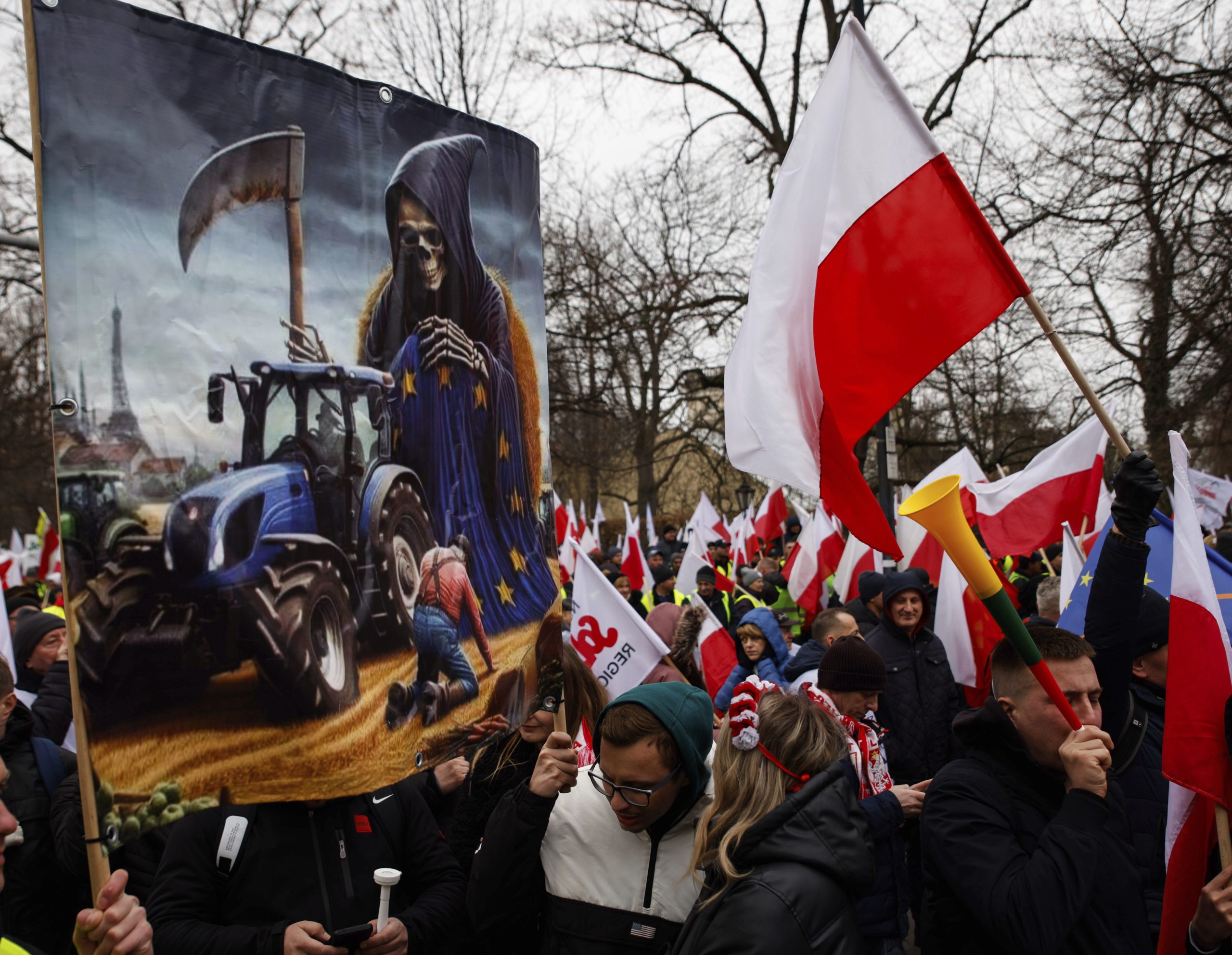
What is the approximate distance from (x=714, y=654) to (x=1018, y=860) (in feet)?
12.8

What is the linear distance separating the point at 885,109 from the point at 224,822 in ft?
8.84

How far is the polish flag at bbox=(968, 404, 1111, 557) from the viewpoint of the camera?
6660 millimetres

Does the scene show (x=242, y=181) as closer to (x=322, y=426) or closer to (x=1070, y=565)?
(x=322, y=426)

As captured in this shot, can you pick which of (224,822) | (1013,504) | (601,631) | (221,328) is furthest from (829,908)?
(1013,504)

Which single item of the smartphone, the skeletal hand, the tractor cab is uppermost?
the skeletal hand

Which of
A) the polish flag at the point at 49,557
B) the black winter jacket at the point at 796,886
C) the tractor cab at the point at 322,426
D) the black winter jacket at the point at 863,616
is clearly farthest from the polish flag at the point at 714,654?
the polish flag at the point at 49,557

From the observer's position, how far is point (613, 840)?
95.1 inches

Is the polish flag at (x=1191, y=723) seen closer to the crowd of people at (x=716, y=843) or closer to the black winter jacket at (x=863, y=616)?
the crowd of people at (x=716, y=843)

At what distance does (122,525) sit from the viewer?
1720mm

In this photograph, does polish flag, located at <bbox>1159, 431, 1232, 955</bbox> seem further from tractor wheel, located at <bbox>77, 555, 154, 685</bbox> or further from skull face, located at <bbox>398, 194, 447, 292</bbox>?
tractor wheel, located at <bbox>77, 555, 154, 685</bbox>

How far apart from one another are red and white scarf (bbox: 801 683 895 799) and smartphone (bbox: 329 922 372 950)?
1819mm

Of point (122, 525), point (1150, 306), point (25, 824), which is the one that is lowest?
point (25, 824)

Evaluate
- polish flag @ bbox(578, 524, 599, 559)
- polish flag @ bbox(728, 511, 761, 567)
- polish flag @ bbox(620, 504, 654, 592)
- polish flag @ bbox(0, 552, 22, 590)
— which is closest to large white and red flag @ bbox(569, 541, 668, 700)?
polish flag @ bbox(620, 504, 654, 592)

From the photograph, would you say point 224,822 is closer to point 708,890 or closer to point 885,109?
point 708,890
